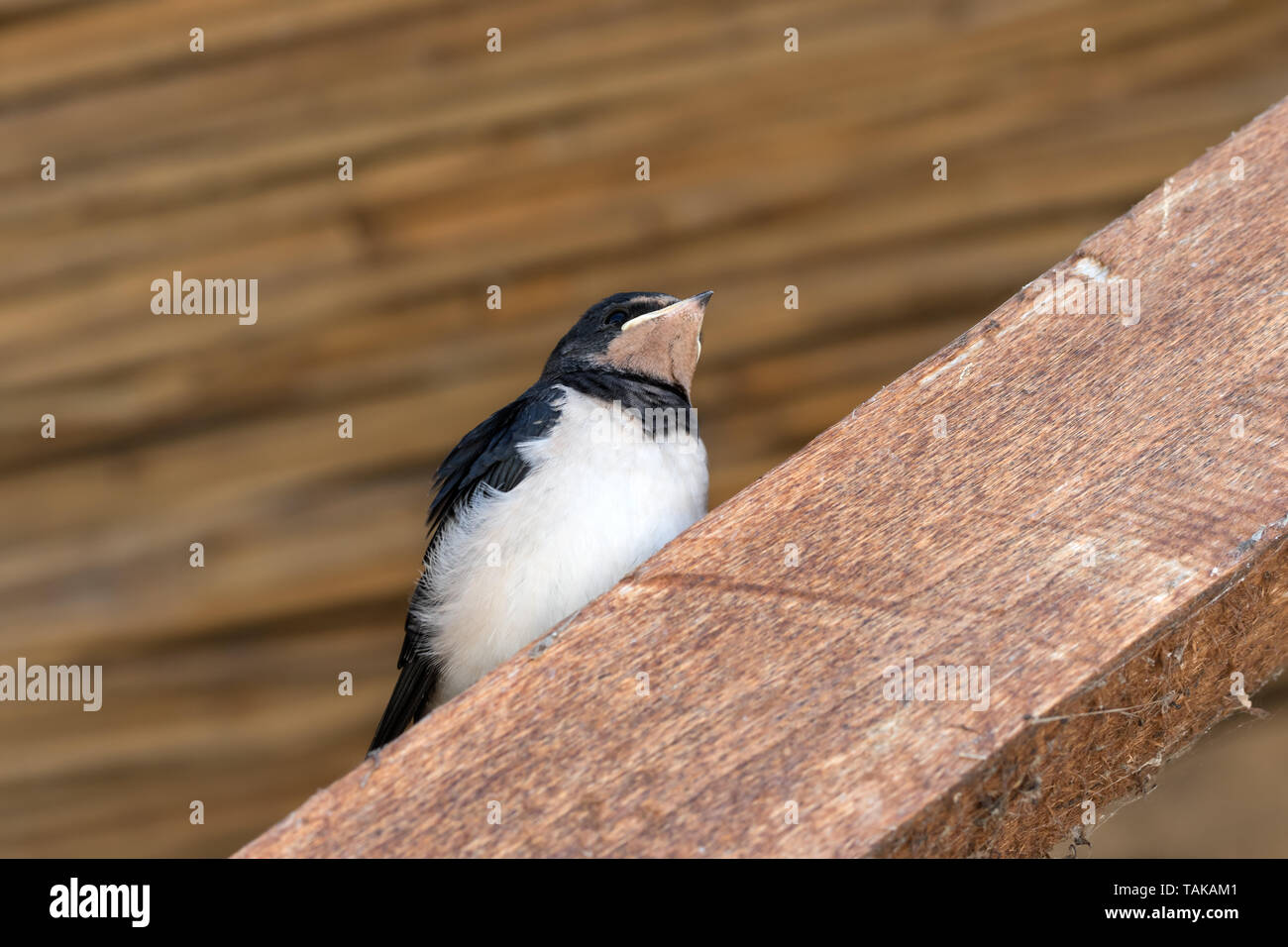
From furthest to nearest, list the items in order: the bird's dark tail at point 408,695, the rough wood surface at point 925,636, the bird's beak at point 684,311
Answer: the bird's beak at point 684,311 < the bird's dark tail at point 408,695 < the rough wood surface at point 925,636

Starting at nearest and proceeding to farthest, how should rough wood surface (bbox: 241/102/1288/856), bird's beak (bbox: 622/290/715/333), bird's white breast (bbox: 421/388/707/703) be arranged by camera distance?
rough wood surface (bbox: 241/102/1288/856) → bird's white breast (bbox: 421/388/707/703) → bird's beak (bbox: 622/290/715/333)

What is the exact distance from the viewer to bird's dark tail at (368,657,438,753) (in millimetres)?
2049

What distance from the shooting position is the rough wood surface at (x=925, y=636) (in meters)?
1.00

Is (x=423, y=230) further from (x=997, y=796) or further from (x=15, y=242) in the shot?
(x=997, y=796)

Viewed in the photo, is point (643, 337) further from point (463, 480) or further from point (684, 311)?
point (463, 480)

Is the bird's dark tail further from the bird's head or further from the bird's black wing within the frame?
the bird's head

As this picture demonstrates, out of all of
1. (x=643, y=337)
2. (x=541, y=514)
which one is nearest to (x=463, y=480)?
(x=541, y=514)

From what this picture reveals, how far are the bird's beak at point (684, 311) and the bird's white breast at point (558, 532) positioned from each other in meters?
0.24

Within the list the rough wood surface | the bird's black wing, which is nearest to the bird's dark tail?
the bird's black wing

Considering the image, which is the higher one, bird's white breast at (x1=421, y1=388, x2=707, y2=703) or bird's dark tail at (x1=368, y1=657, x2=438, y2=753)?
bird's white breast at (x1=421, y1=388, x2=707, y2=703)

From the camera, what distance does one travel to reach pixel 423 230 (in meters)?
2.68

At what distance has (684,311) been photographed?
2.31 metres

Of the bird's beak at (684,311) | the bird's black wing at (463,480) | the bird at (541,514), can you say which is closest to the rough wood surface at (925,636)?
the bird at (541,514)

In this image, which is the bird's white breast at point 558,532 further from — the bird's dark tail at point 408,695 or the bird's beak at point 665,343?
the bird's beak at point 665,343
